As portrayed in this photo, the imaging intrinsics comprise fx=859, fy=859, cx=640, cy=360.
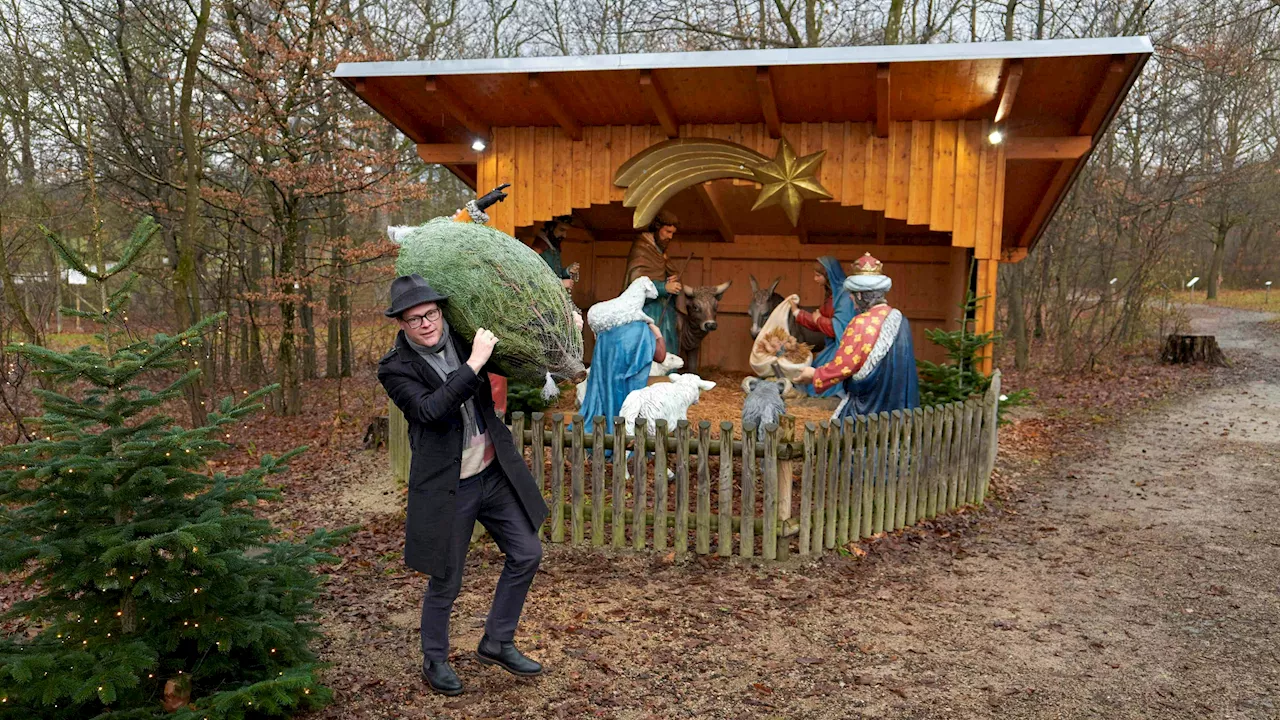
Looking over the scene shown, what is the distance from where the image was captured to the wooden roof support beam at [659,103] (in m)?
7.44

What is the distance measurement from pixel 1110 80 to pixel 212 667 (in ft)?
24.1

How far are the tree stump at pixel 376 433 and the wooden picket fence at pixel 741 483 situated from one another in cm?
398

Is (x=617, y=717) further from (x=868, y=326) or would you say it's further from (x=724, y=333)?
(x=724, y=333)

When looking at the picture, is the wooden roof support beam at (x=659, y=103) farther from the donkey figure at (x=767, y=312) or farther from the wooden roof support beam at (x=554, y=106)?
the donkey figure at (x=767, y=312)

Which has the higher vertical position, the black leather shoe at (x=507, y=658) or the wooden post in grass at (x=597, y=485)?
the wooden post in grass at (x=597, y=485)

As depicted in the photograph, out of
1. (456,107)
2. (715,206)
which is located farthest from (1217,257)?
(456,107)

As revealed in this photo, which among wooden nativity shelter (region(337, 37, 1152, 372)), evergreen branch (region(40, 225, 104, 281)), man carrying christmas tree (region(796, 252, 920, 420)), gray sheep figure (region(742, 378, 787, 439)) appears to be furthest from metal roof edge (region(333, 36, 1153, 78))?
evergreen branch (region(40, 225, 104, 281))

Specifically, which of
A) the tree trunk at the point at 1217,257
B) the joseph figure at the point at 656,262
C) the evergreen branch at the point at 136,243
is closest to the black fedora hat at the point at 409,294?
the evergreen branch at the point at 136,243

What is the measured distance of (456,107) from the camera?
8297 mm

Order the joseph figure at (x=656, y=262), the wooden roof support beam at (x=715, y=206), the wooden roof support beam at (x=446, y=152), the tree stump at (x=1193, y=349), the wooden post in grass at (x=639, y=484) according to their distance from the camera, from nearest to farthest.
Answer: the wooden post in grass at (x=639, y=484)
the wooden roof support beam at (x=446, y=152)
the joseph figure at (x=656, y=262)
the wooden roof support beam at (x=715, y=206)
the tree stump at (x=1193, y=349)

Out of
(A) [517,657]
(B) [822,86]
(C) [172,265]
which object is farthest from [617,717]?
(C) [172,265]

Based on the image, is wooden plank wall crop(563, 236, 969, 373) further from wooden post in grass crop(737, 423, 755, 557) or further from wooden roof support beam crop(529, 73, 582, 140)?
wooden post in grass crop(737, 423, 755, 557)

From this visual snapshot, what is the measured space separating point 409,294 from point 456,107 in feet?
17.9

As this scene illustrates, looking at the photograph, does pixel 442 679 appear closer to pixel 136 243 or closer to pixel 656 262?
pixel 136 243
